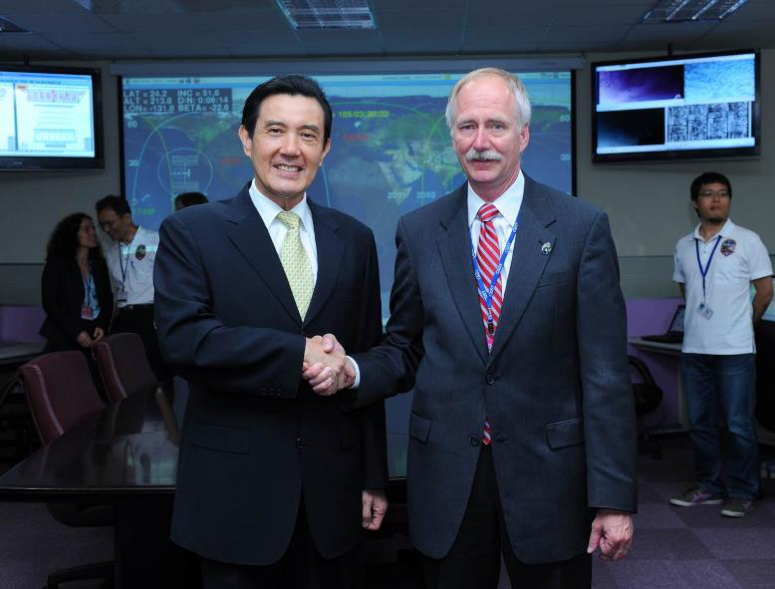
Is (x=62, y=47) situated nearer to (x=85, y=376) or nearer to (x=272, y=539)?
(x=85, y=376)

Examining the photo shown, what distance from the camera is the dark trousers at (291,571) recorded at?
164 centimetres

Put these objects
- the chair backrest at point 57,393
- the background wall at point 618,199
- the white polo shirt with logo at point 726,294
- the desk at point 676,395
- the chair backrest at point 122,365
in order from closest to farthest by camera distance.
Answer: the chair backrest at point 57,393, the chair backrest at point 122,365, the white polo shirt with logo at point 726,294, the desk at point 676,395, the background wall at point 618,199

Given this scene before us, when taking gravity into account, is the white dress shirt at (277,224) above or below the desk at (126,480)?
above

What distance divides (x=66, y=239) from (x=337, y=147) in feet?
6.93

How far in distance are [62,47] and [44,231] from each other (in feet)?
4.71

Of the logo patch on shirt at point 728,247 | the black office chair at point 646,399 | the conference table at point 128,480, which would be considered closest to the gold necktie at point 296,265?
the conference table at point 128,480

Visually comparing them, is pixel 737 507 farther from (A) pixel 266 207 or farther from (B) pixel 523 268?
(A) pixel 266 207

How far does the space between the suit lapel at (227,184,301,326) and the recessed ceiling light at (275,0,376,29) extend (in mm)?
3655

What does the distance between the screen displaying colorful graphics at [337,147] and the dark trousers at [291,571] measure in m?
4.80

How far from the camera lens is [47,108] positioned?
602 cm

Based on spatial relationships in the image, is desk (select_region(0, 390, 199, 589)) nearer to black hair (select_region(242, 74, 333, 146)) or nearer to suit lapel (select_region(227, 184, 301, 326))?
suit lapel (select_region(227, 184, 301, 326))

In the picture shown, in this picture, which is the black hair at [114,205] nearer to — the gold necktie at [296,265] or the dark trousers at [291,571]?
the gold necktie at [296,265]

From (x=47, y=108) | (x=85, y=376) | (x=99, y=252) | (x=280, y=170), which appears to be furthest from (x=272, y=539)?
(x=47, y=108)

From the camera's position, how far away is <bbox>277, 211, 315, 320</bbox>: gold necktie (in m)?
1.72
